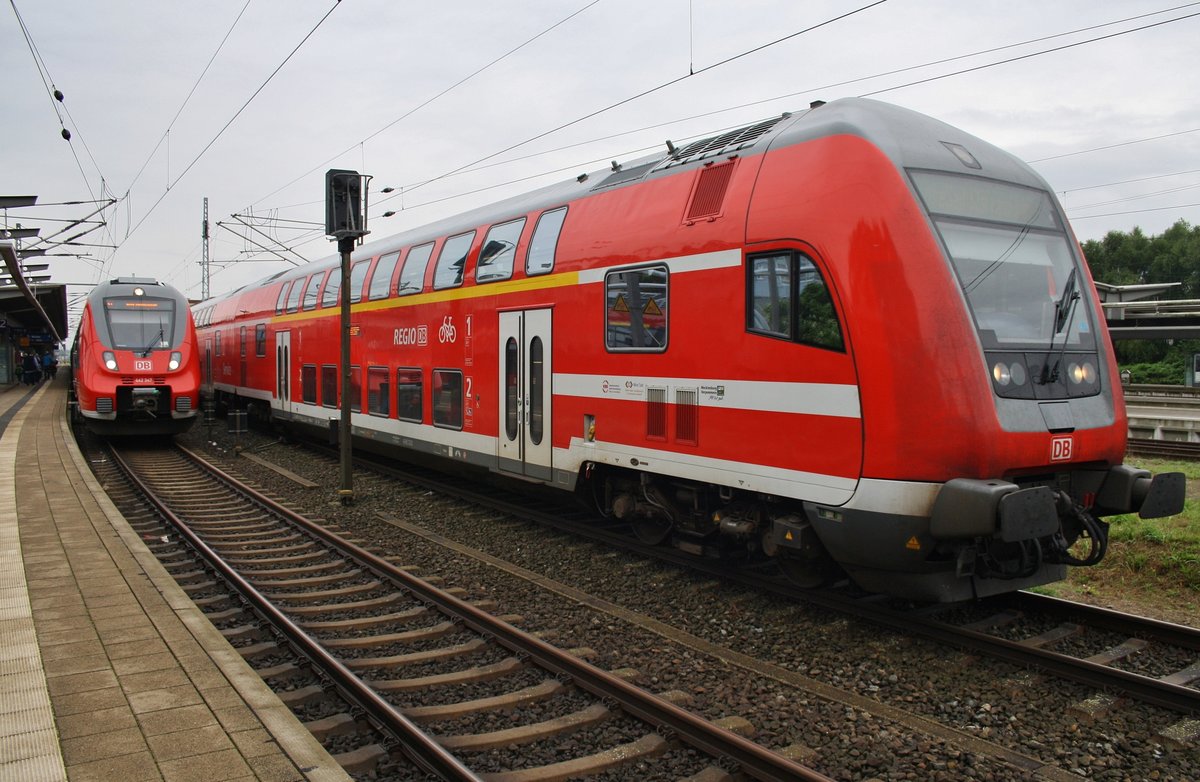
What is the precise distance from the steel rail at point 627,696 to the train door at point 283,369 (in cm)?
1076

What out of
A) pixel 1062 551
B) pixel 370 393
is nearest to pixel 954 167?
pixel 1062 551

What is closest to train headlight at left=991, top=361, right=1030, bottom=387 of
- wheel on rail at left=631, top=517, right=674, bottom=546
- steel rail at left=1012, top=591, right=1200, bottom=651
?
steel rail at left=1012, top=591, right=1200, bottom=651

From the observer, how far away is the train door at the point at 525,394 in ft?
29.5

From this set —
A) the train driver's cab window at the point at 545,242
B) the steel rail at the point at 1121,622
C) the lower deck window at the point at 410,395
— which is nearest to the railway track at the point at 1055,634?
the steel rail at the point at 1121,622

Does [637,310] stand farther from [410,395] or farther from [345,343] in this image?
[345,343]

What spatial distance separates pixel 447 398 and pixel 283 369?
26.6 feet

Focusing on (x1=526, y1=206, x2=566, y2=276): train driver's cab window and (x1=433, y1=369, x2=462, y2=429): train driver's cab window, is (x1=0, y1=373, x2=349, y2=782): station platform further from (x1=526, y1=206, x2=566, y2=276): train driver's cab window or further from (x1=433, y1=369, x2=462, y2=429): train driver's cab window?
(x1=526, y1=206, x2=566, y2=276): train driver's cab window

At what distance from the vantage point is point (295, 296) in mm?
17156

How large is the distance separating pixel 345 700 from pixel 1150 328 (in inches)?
884

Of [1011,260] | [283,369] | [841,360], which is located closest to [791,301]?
[841,360]

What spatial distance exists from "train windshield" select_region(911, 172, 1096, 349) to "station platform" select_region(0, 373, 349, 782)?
488cm

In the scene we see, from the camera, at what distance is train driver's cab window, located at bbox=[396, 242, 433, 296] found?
38.8 feet

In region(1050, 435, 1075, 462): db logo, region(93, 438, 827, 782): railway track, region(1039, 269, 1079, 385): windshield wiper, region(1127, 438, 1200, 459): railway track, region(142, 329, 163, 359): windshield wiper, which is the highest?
region(142, 329, 163, 359): windshield wiper

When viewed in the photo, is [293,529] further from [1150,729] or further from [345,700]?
[1150,729]
